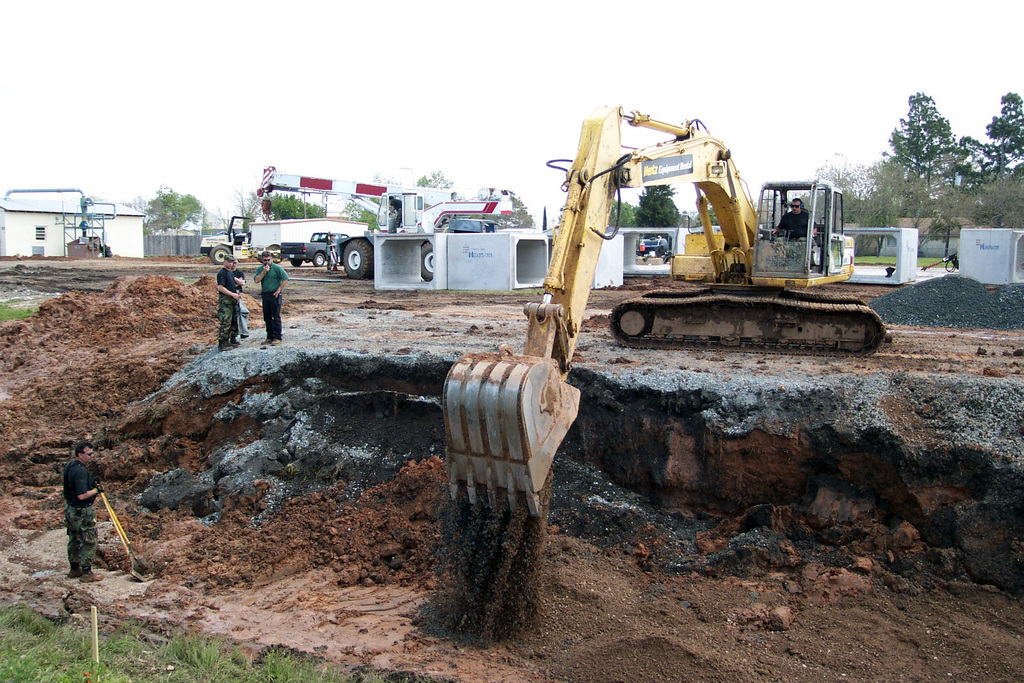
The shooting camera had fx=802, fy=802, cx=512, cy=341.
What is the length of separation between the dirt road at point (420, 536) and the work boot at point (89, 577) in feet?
0.41

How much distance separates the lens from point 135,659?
201 inches

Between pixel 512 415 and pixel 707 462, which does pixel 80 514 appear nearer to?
pixel 512 415

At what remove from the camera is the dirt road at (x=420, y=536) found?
5.77 metres

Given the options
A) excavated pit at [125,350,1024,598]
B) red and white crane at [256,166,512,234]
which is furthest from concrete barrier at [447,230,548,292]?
excavated pit at [125,350,1024,598]

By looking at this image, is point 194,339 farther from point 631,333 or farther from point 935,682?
point 935,682

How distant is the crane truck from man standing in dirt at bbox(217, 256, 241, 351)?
573 inches

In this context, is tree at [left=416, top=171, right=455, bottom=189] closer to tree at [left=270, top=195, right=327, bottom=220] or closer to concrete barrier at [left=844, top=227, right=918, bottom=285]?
tree at [left=270, top=195, right=327, bottom=220]

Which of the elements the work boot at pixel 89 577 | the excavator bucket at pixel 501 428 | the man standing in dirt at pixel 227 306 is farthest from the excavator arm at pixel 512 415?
the man standing in dirt at pixel 227 306

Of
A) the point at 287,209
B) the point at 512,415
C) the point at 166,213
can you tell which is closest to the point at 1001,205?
the point at 512,415

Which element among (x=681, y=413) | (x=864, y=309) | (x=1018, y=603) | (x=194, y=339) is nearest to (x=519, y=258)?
(x=194, y=339)

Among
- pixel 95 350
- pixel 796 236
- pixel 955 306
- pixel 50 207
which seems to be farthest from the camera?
pixel 50 207

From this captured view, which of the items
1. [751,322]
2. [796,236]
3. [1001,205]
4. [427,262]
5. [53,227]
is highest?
[1001,205]

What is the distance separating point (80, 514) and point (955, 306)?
14179 millimetres

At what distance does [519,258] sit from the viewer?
24.4 m
